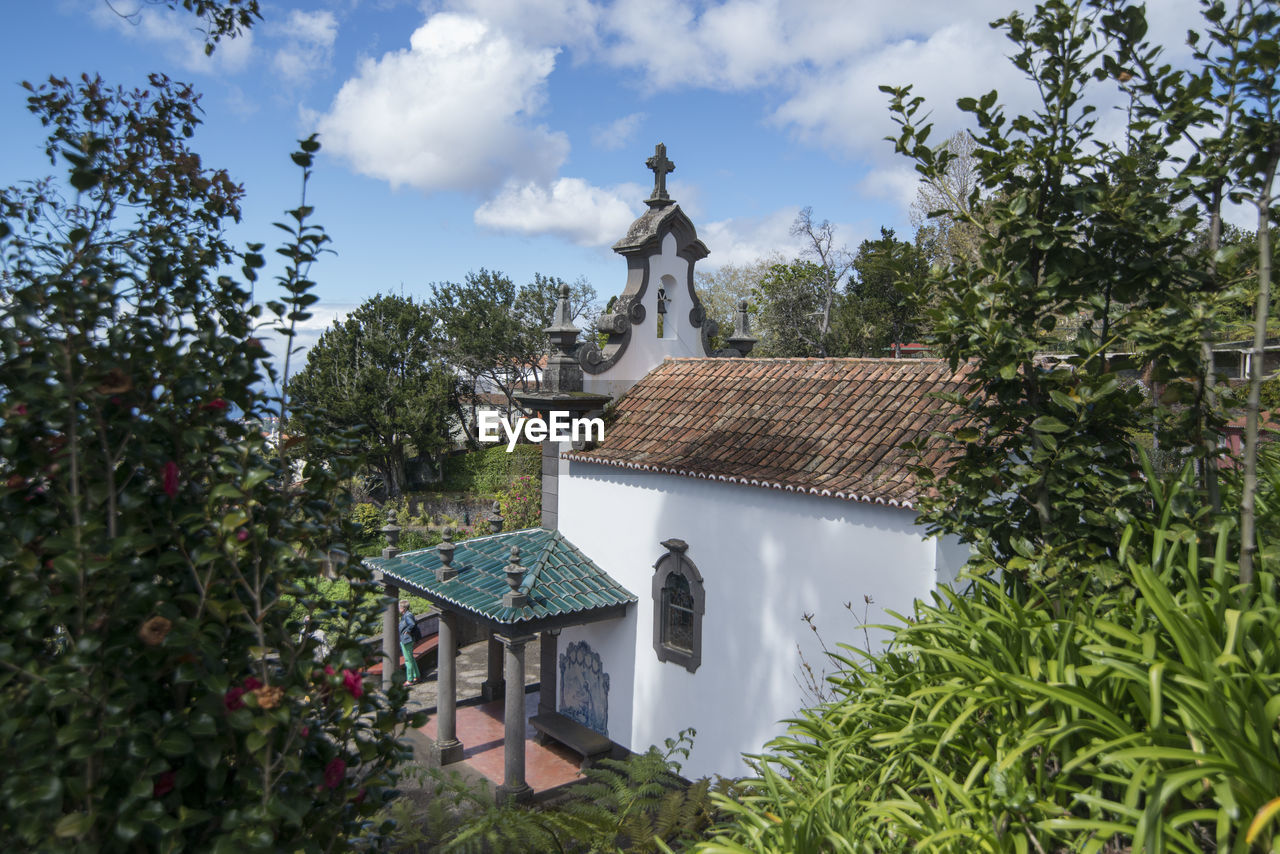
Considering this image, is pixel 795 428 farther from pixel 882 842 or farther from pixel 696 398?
pixel 882 842

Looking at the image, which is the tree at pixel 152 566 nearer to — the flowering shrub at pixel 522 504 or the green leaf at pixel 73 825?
the green leaf at pixel 73 825

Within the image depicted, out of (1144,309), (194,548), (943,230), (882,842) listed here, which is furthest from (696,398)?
(943,230)

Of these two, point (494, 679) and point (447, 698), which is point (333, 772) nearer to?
point (447, 698)

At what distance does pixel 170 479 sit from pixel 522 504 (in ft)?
78.4

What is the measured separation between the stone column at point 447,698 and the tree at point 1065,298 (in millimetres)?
9080

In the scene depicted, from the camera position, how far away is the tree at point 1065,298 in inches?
151

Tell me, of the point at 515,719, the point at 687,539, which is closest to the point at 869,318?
the point at 687,539

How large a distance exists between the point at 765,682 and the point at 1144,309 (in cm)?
663

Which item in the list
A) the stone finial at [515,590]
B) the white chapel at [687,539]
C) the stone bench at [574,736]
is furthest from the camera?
the stone bench at [574,736]

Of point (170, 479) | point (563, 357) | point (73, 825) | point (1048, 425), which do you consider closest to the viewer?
point (73, 825)

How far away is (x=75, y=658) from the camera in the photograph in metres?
Answer: 1.99

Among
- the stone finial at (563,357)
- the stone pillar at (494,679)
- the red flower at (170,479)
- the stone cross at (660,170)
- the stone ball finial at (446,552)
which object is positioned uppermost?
the stone cross at (660,170)

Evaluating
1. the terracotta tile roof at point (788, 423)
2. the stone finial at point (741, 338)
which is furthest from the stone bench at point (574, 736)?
the stone finial at point (741, 338)

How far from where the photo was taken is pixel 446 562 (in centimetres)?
1144
